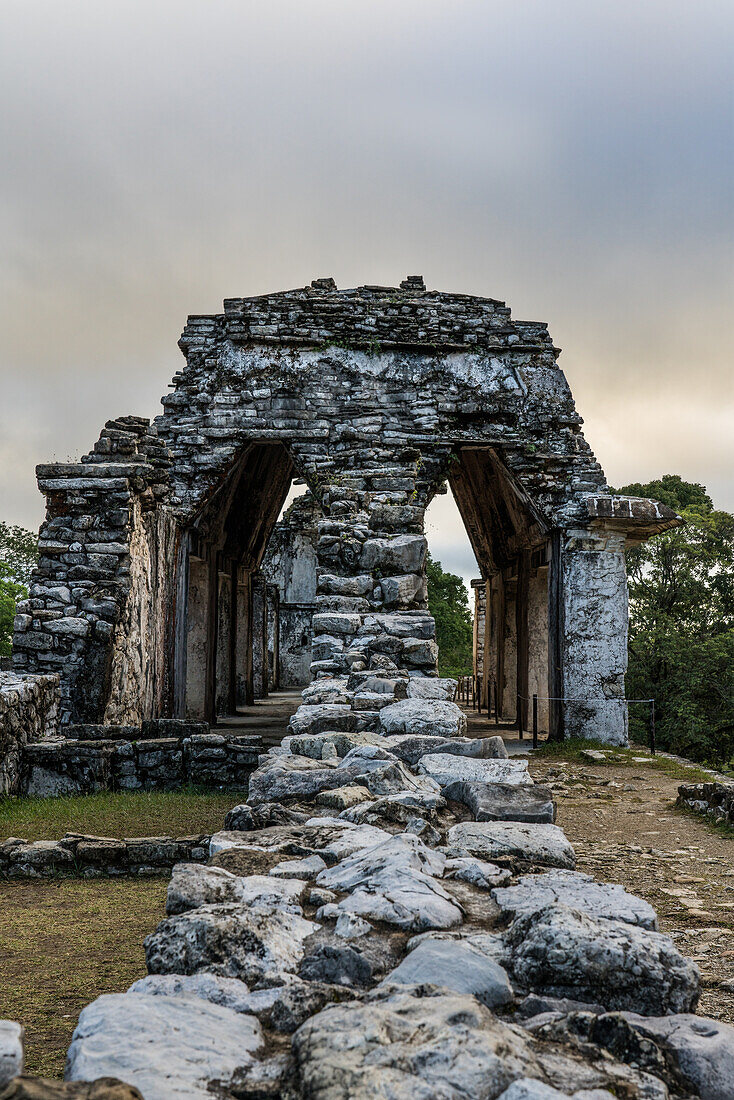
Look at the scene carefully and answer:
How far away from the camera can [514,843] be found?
3.34 meters

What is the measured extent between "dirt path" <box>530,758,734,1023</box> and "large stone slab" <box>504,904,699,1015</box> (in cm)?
116

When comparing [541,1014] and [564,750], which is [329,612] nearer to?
[564,750]

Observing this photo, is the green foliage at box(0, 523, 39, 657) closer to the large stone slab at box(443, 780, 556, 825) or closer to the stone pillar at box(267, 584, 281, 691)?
the stone pillar at box(267, 584, 281, 691)

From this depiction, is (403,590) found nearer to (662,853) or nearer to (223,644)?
(662,853)

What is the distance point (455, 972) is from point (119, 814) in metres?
4.83

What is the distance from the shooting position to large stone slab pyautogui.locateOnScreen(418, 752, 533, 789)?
446cm

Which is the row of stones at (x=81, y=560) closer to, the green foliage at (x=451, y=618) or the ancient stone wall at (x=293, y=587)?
the ancient stone wall at (x=293, y=587)

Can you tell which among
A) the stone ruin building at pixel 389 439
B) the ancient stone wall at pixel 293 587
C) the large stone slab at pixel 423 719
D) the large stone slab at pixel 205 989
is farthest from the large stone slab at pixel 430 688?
the ancient stone wall at pixel 293 587

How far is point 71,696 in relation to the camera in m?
8.34

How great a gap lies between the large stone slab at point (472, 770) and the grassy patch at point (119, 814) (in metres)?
1.90

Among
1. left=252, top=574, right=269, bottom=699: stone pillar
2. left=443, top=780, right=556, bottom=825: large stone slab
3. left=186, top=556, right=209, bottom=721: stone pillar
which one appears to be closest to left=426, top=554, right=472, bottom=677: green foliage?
left=252, top=574, right=269, bottom=699: stone pillar

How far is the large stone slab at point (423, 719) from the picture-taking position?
5688mm

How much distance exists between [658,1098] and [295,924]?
3.58 ft

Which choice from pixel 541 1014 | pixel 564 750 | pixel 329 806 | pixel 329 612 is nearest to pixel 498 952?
pixel 541 1014
